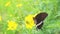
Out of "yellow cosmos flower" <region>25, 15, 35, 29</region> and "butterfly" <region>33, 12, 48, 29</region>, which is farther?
"butterfly" <region>33, 12, 48, 29</region>

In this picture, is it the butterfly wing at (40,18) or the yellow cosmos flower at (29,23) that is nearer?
the yellow cosmos flower at (29,23)

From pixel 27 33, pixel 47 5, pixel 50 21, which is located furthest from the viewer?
pixel 47 5

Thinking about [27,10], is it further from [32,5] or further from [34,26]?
[34,26]

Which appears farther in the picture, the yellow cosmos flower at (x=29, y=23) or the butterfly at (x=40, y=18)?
the butterfly at (x=40, y=18)

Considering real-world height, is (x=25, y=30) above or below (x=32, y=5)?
below

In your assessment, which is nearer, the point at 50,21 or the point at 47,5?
the point at 50,21

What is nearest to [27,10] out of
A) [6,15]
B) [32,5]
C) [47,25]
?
[32,5]

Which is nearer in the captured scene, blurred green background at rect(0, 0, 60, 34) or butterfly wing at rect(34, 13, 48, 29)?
blurred green background at rect(0, 0, 60, 34)

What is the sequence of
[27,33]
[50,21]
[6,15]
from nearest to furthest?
[27,33] → [50,21] → [6,15]

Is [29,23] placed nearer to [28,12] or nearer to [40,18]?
[40,18]
